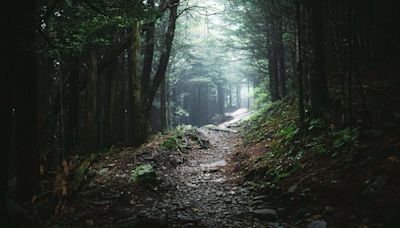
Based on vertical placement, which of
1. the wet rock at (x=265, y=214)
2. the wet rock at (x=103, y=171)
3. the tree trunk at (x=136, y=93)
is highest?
the tree trunk at (x=136, y=93)

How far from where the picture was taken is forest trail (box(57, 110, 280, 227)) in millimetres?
5809

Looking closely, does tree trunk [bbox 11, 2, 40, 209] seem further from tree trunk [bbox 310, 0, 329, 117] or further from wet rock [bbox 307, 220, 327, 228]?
tree trunk [bbox 310, 0, 329, 117]

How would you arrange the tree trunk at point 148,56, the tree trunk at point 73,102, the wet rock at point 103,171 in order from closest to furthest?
the wet rock at point 103,171 → the tree trunk at point 73,102 → the tree trunk at point 148,56

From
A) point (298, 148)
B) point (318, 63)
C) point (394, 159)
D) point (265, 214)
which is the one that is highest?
point (318, 63)

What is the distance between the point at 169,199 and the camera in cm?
756

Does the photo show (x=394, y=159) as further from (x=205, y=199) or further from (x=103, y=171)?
(x=103, y=171)

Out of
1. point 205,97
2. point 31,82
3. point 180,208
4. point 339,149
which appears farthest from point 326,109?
point 205,97

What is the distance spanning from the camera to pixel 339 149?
21.9 ft

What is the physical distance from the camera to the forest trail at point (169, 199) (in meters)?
5.81

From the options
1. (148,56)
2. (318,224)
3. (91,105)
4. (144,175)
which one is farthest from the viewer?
(148,56)

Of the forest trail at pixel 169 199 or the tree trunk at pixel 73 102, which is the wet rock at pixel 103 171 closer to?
the forest trail at pixel 169 199

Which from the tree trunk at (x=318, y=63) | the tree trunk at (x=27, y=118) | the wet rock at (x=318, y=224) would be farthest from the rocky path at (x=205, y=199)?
the tree trunk at (x=318, y=63)

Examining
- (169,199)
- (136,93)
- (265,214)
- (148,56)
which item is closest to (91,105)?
(136,93)

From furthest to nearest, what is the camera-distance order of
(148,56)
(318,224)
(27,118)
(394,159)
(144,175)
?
(148,56)
(144,175)
(27,118)
(394,159)
(318,224)
